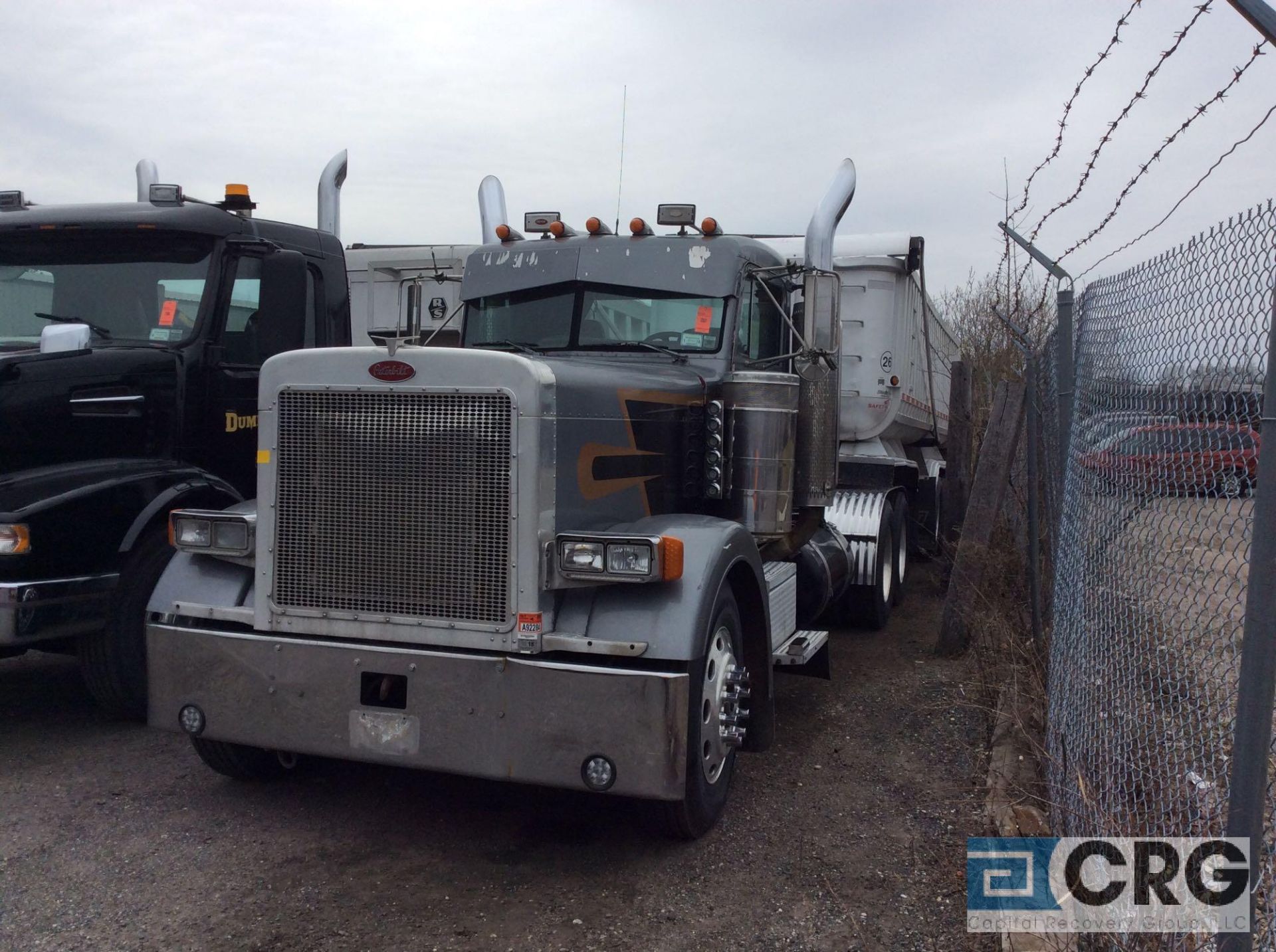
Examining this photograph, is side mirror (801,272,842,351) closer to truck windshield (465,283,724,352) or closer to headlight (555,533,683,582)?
truck windshield (465,283,724,352)

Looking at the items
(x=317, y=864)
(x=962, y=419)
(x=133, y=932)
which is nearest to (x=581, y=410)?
(x=317, y=864)

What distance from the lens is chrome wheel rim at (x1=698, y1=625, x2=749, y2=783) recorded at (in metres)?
4.26

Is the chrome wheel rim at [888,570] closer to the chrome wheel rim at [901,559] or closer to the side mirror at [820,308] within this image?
the chrome wheel rim at [901,559]

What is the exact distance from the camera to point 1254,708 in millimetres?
2246

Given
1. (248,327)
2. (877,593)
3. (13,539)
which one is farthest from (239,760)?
(877,593)

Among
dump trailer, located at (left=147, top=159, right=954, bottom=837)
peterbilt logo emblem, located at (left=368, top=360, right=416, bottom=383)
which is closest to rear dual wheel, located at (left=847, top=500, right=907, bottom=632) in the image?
dump trailer, located at (left=147, top=159, right=954, bottom=837)

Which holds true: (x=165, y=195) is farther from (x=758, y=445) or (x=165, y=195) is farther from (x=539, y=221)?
(x=758, y=445)

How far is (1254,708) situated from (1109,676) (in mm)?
1611

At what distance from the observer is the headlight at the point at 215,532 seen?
4.38m

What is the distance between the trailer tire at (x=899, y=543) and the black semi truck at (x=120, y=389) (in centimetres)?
500

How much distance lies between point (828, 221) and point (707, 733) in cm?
347

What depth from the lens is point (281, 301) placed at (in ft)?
20.8

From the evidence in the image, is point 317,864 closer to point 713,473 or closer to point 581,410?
point 581,410

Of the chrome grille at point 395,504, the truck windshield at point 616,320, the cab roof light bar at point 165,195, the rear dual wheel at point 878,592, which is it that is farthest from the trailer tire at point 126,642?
the rear dual wheel at point 878,592
